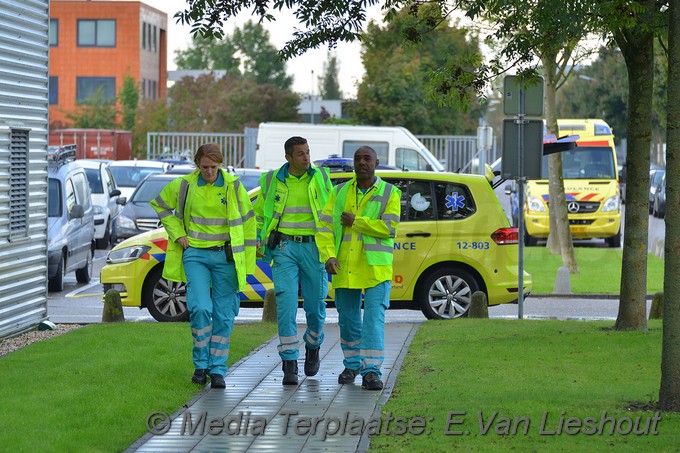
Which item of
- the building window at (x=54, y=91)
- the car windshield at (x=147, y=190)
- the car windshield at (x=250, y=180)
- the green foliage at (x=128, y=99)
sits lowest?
the car windshield at (x=147, y=190)

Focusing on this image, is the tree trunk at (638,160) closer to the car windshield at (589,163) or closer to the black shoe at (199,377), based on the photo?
the black shoe at (199,377)

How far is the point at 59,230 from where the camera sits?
63.3 feet

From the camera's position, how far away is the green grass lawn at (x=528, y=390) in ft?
25.0

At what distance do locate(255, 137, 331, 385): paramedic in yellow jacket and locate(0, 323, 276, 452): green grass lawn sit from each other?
856mm

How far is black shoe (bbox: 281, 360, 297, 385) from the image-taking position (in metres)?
9.91

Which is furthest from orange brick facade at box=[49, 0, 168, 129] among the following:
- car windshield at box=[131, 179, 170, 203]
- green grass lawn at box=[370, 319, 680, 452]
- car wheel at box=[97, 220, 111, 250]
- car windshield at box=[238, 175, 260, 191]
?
green grass lawn at box=[370, 319, 680, 452]

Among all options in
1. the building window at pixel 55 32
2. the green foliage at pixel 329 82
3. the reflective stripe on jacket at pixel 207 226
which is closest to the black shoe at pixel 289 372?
the reflective stripe on jacket at pixel 207 226

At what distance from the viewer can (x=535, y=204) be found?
98.5ft

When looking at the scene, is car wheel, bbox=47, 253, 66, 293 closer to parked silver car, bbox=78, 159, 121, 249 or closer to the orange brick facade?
parked silver car, bbox=78, 159, 121, 249

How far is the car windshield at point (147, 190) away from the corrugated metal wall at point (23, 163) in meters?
12.5

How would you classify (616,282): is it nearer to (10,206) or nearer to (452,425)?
(10,206)

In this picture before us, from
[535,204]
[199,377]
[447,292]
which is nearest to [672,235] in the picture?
[199,377]

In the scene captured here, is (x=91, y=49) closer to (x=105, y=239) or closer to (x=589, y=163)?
(x=105, y=239)

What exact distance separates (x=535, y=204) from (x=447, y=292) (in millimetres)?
15209
